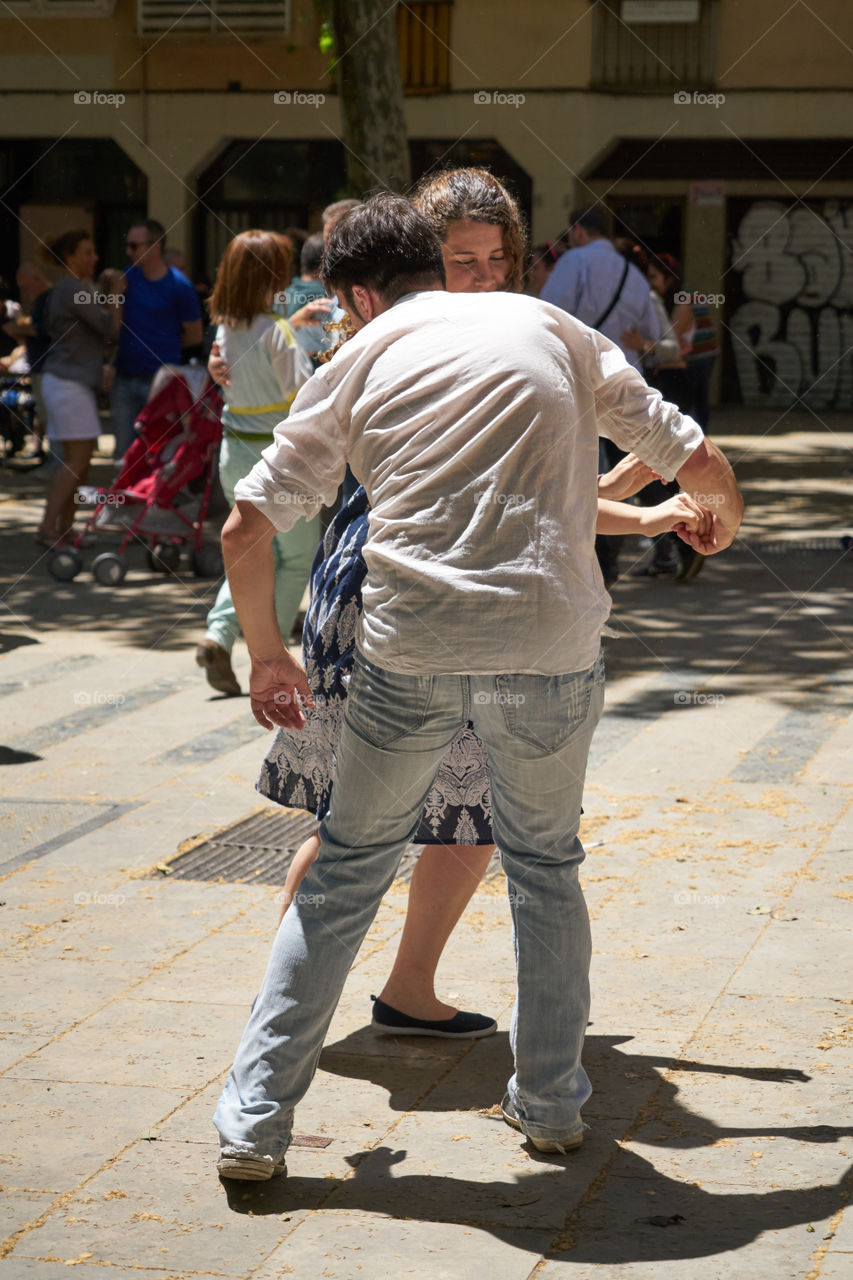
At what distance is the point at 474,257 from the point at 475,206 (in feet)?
0.37

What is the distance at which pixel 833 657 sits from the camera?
821cm

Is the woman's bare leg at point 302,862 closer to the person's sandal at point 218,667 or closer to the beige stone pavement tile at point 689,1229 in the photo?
the beige stone pavement tile at point 689,1229

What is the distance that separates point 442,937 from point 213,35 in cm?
2370

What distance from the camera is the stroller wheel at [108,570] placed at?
34.4 feet

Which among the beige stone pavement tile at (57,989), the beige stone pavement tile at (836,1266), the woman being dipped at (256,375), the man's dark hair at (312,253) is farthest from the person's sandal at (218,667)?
the beige stone pavement tile at (836,1266)

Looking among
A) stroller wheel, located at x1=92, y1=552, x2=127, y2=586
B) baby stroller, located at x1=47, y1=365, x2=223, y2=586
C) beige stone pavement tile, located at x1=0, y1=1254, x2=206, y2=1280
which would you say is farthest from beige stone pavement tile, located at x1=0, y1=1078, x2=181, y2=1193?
stroller wheel, located at x1=92, y1=552, x2=127, y2=586

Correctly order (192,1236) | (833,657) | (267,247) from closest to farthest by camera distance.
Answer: (192,1236)
(267,247)
(833,657)

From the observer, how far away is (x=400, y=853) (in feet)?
10.5

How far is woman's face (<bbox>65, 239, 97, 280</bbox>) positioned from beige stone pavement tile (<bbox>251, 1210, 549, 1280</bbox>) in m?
9.06

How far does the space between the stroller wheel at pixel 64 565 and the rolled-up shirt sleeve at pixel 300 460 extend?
7.81 meters

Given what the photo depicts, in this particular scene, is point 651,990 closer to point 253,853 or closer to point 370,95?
point 253,853

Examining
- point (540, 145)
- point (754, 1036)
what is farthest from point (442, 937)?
point (540, 145)

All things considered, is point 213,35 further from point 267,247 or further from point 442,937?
point 442,937

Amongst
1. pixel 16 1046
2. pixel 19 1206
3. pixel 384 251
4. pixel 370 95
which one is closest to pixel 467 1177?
pixel 19 1206
